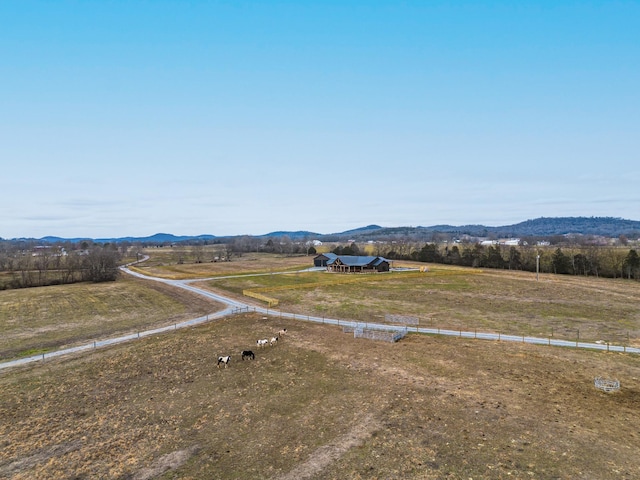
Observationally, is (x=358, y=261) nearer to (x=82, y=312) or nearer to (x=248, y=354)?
(x=82, y=312)

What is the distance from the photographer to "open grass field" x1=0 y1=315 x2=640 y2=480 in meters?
16.3

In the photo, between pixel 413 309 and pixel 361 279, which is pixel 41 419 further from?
pixel 361 279

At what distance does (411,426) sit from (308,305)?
120 feet

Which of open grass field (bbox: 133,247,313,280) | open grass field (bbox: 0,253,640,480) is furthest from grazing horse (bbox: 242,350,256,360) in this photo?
open grass field (bbox: 133,247,313,280)

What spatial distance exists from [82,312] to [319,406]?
4822cm

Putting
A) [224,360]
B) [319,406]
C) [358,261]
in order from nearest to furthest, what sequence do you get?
1. [319,406]
2. [224,360]
3. [358,261]

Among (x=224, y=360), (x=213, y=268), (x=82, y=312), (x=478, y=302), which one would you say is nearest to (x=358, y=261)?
(x=478, y=302)

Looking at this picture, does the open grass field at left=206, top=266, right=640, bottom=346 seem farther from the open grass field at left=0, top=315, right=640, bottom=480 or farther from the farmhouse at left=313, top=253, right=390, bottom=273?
the open grass field at left=0, top=315, right=640, bottom=480

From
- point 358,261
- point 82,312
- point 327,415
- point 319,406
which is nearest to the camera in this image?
point 327,415

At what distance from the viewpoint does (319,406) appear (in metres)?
22.2

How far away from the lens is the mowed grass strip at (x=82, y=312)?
1586 inches

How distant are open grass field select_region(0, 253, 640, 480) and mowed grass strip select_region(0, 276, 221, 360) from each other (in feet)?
2.54

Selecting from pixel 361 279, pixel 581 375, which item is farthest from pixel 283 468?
pixel 361 279

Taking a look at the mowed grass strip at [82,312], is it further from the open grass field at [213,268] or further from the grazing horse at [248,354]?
the grazing horse at [248,354]
